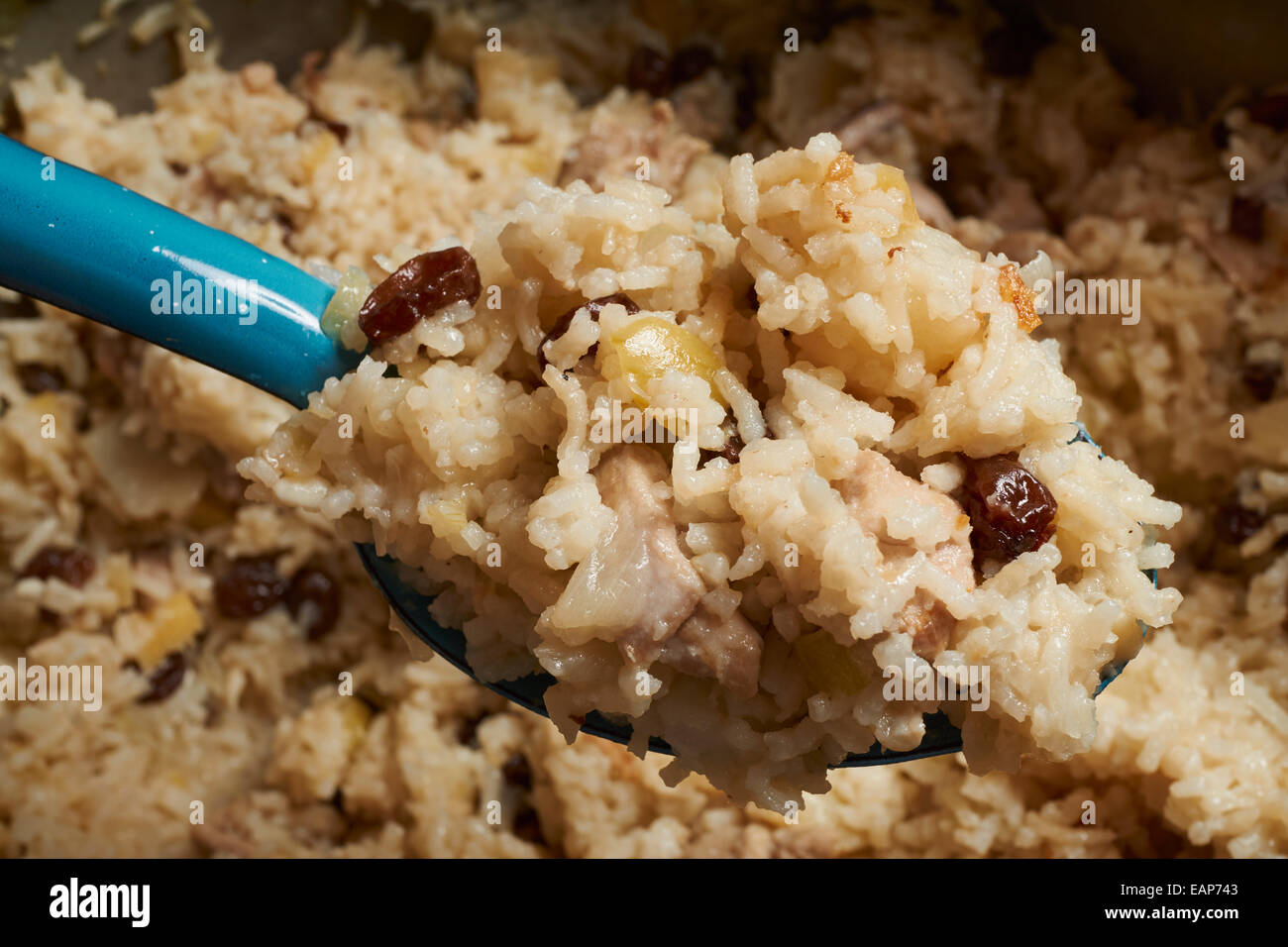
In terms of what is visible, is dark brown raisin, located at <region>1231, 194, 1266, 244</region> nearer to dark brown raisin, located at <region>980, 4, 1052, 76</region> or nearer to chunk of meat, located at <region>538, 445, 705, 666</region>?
dark brown raisin, located at <region>980, 4, 1052, 76</region>

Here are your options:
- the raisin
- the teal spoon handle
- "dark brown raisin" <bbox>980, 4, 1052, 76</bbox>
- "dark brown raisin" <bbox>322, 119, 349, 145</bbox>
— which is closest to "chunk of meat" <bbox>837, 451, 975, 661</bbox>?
the raisin

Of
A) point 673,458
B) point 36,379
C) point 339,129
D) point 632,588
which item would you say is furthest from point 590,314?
point 36,379

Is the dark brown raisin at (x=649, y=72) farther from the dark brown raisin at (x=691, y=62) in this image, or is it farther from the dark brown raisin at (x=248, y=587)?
the dark brown raisin at (x=248, y=587)

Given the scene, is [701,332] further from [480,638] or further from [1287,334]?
[1287,334]

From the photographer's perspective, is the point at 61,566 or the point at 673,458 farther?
the point at 61,566

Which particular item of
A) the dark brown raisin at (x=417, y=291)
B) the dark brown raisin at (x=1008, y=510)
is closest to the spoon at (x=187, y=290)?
the dark brown raisin at (x=417, y=291)

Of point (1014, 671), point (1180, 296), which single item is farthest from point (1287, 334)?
point (1014, 671)

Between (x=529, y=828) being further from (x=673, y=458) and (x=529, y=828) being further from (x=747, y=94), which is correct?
(x=747, y=94)
